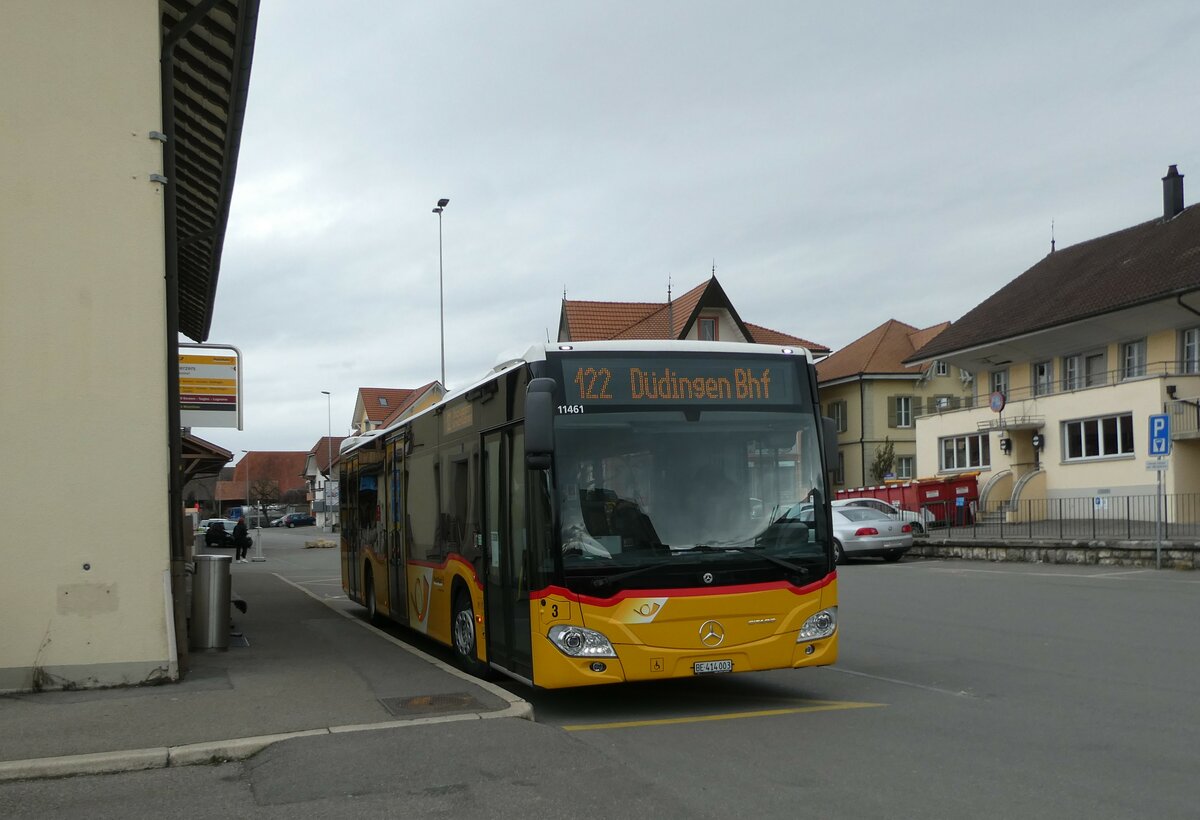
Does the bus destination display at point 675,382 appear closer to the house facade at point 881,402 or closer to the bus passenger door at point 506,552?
the bus passenger door at point 506,552

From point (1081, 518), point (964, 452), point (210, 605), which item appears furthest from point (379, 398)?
point (210, 605)

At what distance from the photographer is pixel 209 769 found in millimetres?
7137

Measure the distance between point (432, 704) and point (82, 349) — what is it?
4.14 m

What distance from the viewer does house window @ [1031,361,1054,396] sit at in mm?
41844

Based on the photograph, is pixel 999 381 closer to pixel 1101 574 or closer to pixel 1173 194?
pixel 1173 194

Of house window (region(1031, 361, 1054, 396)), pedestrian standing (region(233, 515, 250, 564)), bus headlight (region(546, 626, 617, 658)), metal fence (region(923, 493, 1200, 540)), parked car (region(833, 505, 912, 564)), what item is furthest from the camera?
pedestrian standing (region(233, 515, 250, 564))

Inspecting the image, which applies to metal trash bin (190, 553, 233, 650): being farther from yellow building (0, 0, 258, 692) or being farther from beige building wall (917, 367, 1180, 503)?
beige building wall (917, 367, 1180, 503)

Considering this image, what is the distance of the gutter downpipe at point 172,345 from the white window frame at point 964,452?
38545mm

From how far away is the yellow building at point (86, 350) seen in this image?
948 centimetres

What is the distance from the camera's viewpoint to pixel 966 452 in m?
46.3

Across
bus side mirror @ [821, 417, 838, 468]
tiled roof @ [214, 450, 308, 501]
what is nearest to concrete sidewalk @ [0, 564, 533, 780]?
bus side mirror @ [821, 417, 838, 468]

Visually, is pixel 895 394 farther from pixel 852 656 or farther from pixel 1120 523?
pixel 852 656

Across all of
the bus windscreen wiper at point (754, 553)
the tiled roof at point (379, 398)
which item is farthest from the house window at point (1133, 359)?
the tiled roof at point (379, 398)

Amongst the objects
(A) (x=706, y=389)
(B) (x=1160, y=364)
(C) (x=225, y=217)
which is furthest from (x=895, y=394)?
(A) (x=706, y=389)
